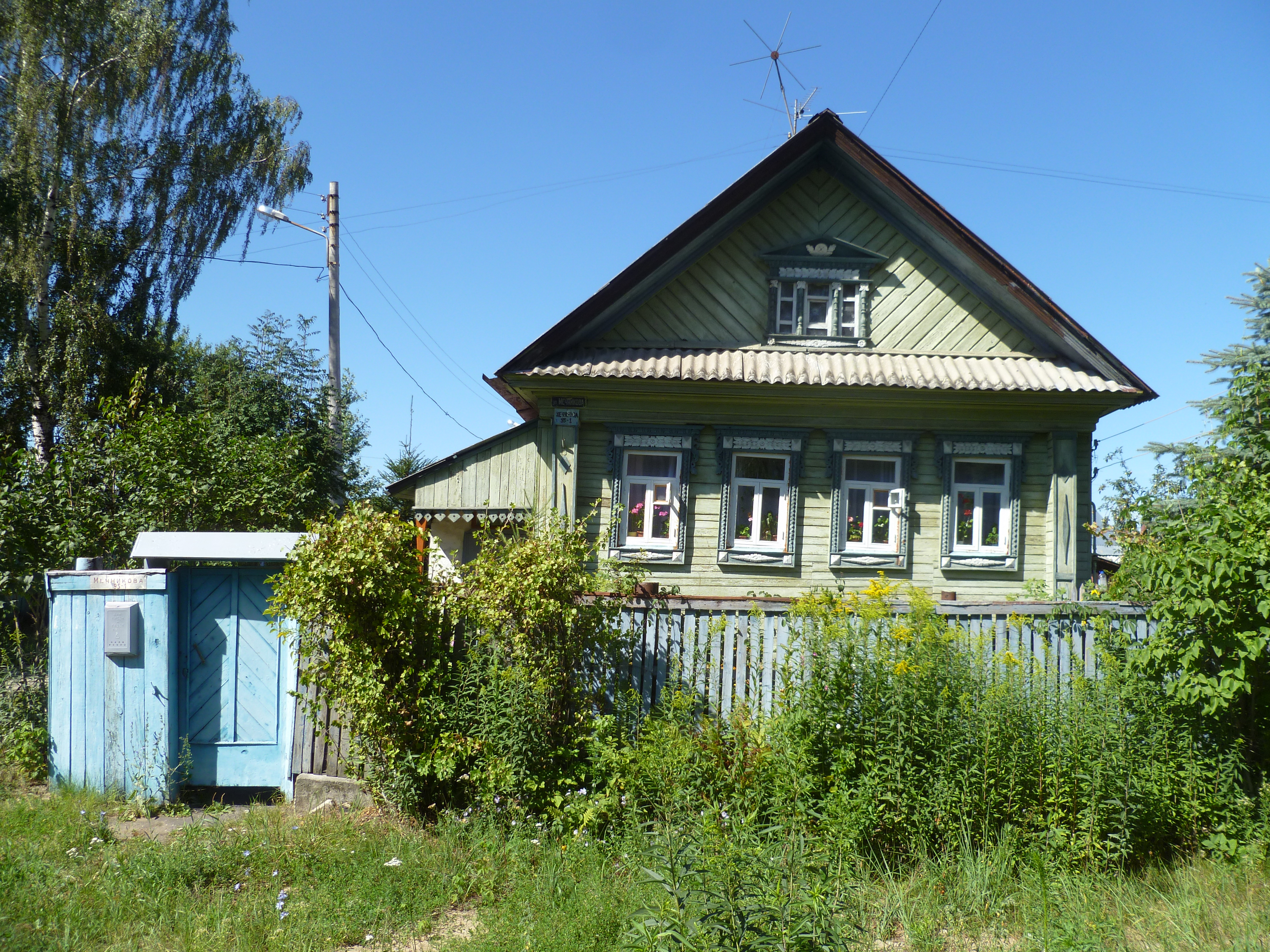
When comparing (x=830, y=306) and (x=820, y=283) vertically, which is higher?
(x=820, y=283)

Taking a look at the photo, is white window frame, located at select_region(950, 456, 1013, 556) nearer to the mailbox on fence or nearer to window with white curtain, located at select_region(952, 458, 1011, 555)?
window with white curtain, located at select_region(952, 458, 1011, 555)

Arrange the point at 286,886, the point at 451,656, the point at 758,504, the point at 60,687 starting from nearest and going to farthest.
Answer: the point at 286,886, the point at 451,656, the point at 60,687, the point at 758,504

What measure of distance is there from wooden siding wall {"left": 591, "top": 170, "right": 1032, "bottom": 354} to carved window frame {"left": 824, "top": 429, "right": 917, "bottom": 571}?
54.4 inches

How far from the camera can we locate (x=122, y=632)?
20.2 ft

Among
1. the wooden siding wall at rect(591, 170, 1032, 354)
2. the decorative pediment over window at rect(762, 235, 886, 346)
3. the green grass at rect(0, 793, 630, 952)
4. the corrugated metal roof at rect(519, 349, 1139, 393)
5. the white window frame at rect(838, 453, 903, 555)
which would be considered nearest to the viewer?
the green grass at rect(0, 793, 630, 952)

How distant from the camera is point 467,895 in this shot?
15.6ft

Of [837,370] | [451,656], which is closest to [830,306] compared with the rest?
[837,370]

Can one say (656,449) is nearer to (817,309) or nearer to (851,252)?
(817,309)

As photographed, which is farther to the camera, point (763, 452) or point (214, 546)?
point (763, 452)

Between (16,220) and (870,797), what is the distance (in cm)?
1775

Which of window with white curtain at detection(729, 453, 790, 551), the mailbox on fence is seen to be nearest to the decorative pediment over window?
window with white curtain at detection(729, 453, 790, 551)

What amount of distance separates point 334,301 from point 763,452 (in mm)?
10581

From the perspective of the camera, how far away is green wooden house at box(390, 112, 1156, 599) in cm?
1122

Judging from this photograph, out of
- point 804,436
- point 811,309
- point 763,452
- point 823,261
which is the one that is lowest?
point 763,452
